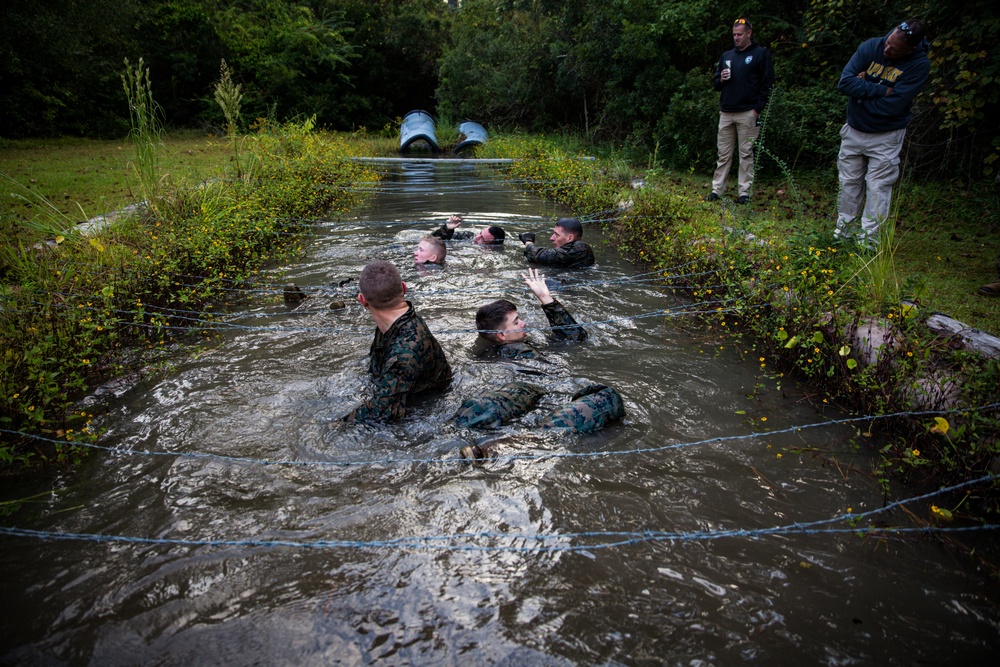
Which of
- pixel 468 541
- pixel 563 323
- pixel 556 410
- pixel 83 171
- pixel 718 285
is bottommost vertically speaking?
pixel 468 541

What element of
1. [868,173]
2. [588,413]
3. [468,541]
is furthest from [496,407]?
[868,173]

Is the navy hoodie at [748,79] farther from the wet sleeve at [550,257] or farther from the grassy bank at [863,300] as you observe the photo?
the wet sleeve at [550,257]

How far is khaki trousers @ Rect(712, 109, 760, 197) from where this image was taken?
7660 millimetres

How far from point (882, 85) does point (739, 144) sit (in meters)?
2.65

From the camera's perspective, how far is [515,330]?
4.74 metres

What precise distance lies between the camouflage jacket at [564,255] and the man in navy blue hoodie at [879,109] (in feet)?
8.85

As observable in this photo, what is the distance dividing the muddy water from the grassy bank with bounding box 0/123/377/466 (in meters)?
0.35

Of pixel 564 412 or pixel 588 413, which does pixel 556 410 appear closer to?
pixel 564 412

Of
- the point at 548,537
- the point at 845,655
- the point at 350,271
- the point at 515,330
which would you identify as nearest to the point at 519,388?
the point at 515,330

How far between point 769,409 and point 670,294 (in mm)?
2395

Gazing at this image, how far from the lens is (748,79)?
7.44m

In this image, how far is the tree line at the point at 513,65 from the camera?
27.1 ft

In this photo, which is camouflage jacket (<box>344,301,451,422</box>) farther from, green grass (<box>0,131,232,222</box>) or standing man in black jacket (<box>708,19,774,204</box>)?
standing man in black jacket (<box>708,19,774,204</box>)

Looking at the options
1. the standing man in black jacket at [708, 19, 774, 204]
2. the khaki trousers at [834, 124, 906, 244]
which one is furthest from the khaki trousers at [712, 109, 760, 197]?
the khaki trousers at [834, 124, 906, 244]
